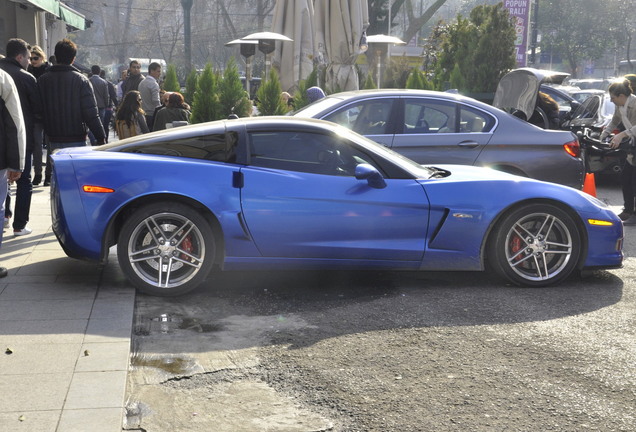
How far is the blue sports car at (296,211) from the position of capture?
6.58 metres

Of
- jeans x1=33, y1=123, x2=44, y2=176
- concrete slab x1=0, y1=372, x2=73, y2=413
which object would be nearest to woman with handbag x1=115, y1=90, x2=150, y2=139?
jeans x1=33, y1=123, x2=44, y2=176

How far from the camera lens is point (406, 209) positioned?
6.83 m

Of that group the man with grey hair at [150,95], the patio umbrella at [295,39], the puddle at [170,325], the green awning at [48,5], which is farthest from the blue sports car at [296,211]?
the green awning at [48,5]

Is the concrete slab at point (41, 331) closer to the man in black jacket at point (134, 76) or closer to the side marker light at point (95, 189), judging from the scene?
the side marker light at point (95, 189)

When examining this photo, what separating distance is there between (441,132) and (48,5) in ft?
41.7

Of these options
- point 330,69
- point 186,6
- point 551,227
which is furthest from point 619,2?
point 551,227

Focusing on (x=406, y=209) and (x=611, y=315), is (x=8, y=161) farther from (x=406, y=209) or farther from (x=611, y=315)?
(x=611, y=315)

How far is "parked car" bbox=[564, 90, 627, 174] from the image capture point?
1241 cm

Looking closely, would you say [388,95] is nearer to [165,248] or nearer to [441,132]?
[441,132]

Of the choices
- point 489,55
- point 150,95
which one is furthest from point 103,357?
point 489,55

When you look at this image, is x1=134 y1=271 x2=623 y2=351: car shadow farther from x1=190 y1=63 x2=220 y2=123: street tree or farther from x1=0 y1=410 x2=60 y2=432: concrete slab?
x1=190 y1=63 x2=220 y2=123: street tree

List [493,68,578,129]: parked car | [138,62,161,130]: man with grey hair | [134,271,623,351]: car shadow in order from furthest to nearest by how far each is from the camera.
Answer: [493,68,578,129]: parked car
[138,62,161,130]: man with grey hair
[134,271,623,351]: car shadow

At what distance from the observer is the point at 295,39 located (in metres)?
16.9

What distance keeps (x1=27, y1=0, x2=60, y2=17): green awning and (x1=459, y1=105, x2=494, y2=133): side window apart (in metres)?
11.4
